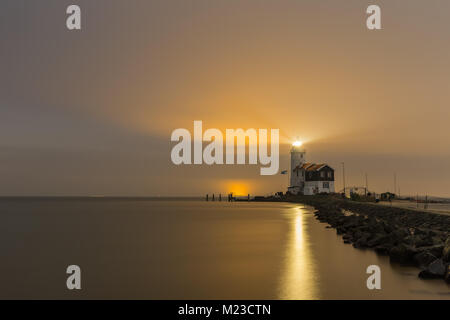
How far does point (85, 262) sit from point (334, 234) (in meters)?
16.3

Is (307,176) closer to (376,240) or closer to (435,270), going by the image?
(376,240)

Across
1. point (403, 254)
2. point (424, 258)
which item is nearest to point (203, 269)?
point (403, 254)

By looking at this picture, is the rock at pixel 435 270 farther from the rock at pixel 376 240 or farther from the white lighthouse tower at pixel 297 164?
the white lighthouse tower at pixel 297 164

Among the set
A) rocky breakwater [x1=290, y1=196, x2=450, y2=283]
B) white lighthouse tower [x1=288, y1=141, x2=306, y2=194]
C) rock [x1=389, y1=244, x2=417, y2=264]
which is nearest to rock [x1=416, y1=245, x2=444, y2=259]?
rocky breakwater [x1=290, y1=196, x2=450, y2=283]

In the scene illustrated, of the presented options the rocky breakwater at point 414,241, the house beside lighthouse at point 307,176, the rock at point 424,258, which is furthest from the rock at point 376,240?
the house beside lighthouse at point 307,176

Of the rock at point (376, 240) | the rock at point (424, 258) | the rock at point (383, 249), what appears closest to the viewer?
the rock at point (424, 258)

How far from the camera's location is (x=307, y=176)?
268 ft

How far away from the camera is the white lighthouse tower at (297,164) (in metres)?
85.9

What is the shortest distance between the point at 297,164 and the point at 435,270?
73380 millimetres

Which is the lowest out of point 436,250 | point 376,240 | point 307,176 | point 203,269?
point 203,269

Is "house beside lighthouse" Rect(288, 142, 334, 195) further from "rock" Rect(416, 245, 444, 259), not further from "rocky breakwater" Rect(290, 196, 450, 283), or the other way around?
"rock" Rect(416, 245, 444, 259)

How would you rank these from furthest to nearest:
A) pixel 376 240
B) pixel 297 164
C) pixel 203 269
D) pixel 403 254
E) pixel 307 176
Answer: pixel 297 164
pixel 307 176
pixel 376 240
pixel 203 269
pixel 403 254

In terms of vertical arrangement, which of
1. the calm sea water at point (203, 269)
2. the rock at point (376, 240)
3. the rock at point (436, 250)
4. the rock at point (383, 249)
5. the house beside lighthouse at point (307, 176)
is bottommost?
the calm sea water at point (203, 269)
